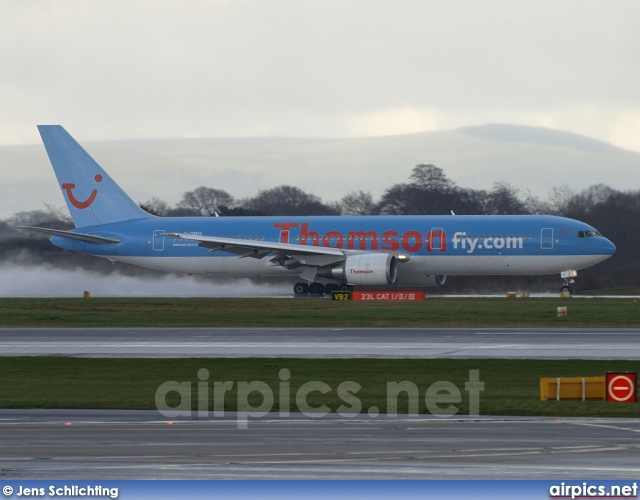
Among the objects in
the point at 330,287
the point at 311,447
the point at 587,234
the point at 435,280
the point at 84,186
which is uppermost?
the point at 84,186

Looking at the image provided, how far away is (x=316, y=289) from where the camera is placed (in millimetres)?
58219

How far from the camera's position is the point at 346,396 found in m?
21.4

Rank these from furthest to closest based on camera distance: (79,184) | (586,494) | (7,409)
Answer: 1. (79,184)
2. (7,409)
3. (586,494)

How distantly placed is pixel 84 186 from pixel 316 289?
16.1 metres

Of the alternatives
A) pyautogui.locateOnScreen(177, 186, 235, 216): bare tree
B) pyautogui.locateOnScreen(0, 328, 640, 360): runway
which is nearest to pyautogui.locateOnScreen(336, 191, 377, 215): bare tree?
pyautogui.locateOnScreen(177, 186, 235, 216): bare tree

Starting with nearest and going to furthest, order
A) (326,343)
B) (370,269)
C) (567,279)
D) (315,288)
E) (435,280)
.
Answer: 1. (326,343)
2. (370,269)
3. (567,279)
4. (315,288)
5. (435,280)

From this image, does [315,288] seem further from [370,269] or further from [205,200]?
[205,200]

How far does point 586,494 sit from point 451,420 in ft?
22.5

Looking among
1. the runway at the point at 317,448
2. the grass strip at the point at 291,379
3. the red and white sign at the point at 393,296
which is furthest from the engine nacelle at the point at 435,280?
the runway at the point at 317,448

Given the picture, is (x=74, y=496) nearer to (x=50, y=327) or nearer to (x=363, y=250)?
(x=50, y=327)

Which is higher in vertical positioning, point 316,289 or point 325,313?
point 316,289

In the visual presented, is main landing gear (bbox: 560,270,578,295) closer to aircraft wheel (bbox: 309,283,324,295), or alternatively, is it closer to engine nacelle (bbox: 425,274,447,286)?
engine nacelle (bbox: 425,274,447,286)

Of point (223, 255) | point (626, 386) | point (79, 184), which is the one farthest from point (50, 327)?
point (626, 386)

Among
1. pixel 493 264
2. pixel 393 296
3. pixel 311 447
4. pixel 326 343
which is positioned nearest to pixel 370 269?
pixel 393 296
